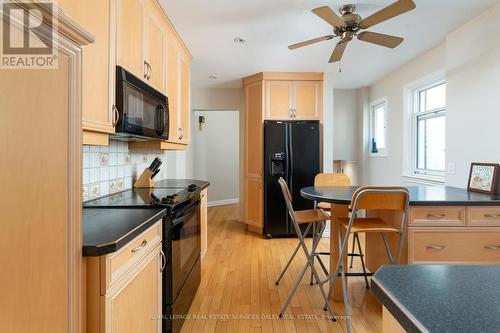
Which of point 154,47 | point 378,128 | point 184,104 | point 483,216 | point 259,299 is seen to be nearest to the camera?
point 483,216

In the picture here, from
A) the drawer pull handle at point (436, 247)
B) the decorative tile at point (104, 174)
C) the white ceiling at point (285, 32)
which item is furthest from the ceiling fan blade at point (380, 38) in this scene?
the decorative tile at point (104, 174)

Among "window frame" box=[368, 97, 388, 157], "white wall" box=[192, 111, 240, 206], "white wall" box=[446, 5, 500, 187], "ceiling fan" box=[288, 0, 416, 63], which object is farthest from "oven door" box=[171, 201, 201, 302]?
"white wall" box=[192, 111, 240, 206]

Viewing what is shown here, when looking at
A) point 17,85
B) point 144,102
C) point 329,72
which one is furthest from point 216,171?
point 17,85

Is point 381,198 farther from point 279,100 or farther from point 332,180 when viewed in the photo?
point 279,100

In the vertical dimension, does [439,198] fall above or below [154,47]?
below

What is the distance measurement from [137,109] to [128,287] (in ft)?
3.61

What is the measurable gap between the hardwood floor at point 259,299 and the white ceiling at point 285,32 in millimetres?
2366

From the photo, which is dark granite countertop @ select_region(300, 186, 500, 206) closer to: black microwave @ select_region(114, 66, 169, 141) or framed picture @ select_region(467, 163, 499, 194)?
framed picture @ select_region(467, 163, 499, 194)

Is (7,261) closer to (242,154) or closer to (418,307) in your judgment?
(418,307)

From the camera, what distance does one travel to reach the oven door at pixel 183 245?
1703 millimetres

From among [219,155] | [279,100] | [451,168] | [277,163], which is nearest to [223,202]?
[219,155]

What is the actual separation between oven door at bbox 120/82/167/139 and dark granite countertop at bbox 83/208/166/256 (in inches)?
18.8

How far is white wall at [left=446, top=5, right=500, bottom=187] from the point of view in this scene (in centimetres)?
230

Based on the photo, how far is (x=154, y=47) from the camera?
7.34 feet
